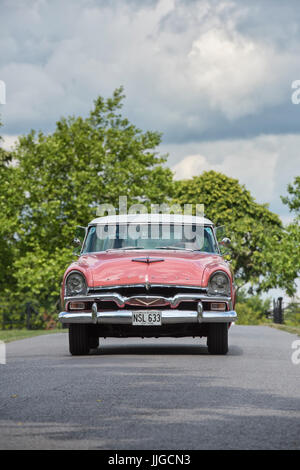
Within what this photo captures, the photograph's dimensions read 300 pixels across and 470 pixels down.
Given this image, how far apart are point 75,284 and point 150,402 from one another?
17.4ft

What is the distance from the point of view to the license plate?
40.7 feet

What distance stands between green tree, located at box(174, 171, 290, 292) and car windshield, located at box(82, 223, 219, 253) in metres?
44.6

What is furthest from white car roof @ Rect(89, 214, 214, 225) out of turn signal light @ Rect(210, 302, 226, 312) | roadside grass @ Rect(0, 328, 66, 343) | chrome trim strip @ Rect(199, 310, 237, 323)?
roadside grass @ Rect(0, 328, 66, 343)

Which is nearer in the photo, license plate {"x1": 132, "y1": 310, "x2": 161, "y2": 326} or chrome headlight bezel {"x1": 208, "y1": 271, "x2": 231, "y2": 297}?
license plate {"x1": 132, "y1": 310, "x2": 161, "y2": 326}

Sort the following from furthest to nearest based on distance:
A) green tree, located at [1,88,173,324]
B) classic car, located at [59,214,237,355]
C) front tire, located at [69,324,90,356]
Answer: green tree, located at [1,88,173,324] < front tire, located at [69,324,90,356] < classic car, located at [59,214,237,355]

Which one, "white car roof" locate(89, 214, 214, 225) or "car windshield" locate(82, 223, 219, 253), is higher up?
"white car roof" locate(89, 214, 214, 225)

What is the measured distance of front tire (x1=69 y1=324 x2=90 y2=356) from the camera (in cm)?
1320

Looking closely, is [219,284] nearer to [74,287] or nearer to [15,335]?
[74,287]

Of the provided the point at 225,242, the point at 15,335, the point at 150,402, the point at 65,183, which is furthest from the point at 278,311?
the point at 150,402

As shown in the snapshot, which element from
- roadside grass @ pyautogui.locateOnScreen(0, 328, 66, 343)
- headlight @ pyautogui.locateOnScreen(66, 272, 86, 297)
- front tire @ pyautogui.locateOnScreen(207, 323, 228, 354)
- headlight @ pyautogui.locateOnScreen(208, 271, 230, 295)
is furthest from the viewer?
roadside grass @ pyautogui.locateOnScreen(0, 328, 66, 343)

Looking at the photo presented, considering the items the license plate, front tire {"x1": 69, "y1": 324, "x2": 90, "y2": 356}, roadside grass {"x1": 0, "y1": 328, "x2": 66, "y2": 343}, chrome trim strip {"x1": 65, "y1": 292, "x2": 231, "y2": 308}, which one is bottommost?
roadside grass {"x1": 0, "y1": 328, "x2": 66, "y2": 343}

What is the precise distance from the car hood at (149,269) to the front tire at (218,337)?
→ 2.72 ft

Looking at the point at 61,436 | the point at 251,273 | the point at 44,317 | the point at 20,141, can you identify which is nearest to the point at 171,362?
the point at 61,436

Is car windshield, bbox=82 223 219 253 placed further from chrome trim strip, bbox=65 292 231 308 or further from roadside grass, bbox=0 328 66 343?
roadside grass, bbox=0 328 66 343
